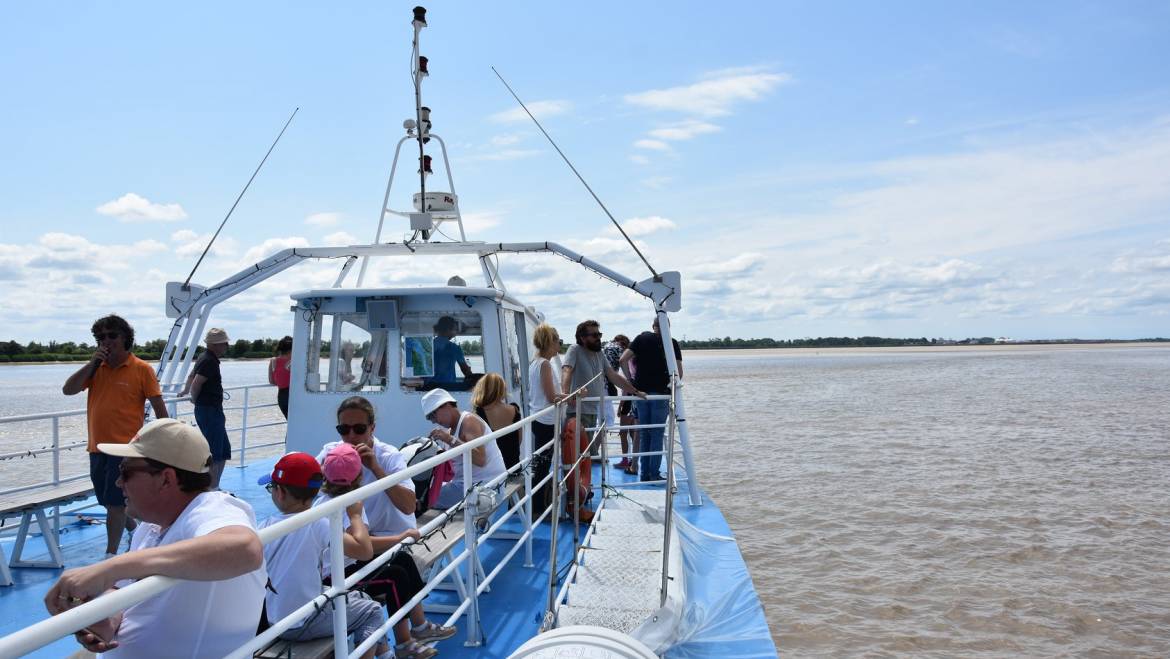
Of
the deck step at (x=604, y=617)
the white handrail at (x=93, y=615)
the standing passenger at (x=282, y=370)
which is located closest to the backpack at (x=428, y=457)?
the deck step at (x=604, y=617)

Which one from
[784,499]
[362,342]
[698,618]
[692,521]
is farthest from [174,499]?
[784,499]

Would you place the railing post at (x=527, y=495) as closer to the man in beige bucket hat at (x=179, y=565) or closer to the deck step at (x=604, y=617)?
the deck step at (x=604, y=617)

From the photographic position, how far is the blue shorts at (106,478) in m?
5.16

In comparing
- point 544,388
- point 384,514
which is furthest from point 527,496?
point 544,388

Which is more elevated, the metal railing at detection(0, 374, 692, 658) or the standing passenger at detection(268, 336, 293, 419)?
the standing passenger at detection(268, 336, 293, 419)

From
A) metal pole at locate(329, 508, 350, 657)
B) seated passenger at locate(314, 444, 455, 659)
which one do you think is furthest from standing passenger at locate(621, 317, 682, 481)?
metal pole at locate(329, 508, 350, 657)

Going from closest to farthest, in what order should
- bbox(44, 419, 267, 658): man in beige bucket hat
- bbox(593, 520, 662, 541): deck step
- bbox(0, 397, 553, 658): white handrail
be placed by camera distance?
bbox(0, 397, 553, 658): white handrail, bbox(44, 419, 267, 658): man in beige bucket hat, bbox(593, 520, 662, 541): deck step

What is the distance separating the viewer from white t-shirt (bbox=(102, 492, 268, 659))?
7.14 feet

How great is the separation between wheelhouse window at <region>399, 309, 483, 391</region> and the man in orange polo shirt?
2309 mm

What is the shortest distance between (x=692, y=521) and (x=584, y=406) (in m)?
1.65

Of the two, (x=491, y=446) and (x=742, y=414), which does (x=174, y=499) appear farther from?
(x=742, y=414)

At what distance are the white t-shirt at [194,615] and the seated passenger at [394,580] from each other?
1.10 m

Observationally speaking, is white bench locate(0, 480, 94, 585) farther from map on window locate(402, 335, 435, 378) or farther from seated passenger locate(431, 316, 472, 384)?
seated passenger locate(431, 316, 472, 384)

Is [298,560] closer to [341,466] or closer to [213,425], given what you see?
[341,466]
